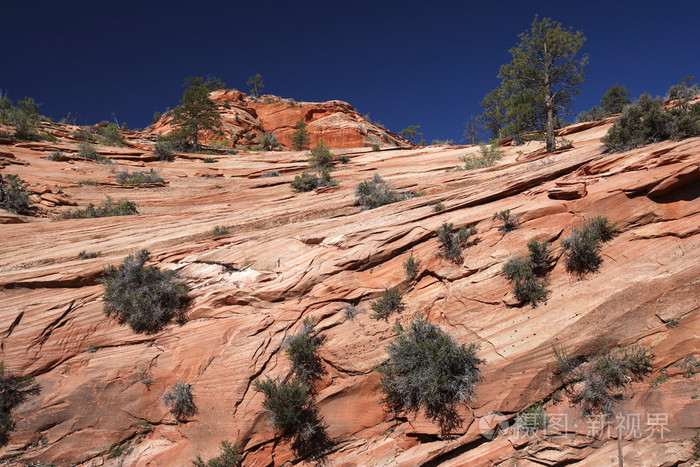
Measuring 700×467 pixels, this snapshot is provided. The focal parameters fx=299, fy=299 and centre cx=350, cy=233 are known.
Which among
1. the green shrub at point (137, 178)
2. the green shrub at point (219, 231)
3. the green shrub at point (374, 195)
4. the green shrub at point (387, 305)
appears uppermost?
the green shrub at point (137, 178)

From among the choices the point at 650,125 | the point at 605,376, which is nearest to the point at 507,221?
the point at 605,376

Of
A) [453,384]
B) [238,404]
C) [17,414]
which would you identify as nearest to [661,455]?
[453,384]

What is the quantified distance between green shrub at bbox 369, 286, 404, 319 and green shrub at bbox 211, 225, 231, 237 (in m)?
5.81

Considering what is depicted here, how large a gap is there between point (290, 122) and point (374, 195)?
1439 inches

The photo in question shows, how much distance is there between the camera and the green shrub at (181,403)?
20.0 feet

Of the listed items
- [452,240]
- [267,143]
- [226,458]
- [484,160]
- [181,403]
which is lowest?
[226,458]

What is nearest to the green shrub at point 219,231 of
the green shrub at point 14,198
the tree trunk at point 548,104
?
the green shrub at point 14,198

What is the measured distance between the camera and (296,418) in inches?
219

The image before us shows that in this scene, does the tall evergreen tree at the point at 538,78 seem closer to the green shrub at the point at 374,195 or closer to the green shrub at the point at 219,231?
the green shrub at the point at 374,195

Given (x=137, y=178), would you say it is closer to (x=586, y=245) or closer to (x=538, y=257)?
(x=538, y=257)

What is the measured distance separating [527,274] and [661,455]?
3.10 m

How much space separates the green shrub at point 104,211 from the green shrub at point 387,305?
37.9ft

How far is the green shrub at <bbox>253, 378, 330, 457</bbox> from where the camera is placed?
560cm

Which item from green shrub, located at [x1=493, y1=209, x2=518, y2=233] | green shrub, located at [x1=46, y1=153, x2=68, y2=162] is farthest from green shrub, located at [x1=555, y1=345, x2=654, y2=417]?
green shrub, located at [x1=46, y1=153, x2=68, y2=162]
